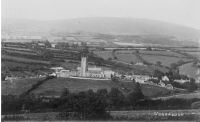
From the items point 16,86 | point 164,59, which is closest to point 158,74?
point 164,59

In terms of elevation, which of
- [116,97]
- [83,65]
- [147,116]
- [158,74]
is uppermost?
[83,65]

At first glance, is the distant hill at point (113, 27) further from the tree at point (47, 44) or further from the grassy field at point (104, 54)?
the grassy field at point (104, 54)

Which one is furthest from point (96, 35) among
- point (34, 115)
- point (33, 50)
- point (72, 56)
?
point (34, 115)

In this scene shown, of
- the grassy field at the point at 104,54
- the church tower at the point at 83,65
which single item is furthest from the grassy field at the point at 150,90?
the church tower at the point at 83,65

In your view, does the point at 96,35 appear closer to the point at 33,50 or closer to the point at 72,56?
the point at 72,56

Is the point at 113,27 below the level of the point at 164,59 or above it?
above

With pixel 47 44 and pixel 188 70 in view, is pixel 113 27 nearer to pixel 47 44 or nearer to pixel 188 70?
pixel 47 44
